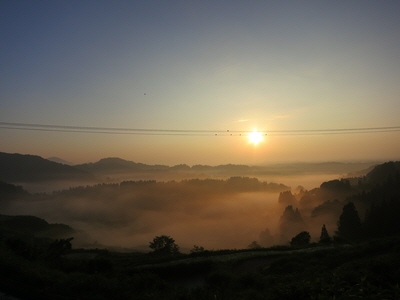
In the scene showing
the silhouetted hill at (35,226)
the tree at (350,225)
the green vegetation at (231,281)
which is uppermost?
the green vegetation at (231,281)

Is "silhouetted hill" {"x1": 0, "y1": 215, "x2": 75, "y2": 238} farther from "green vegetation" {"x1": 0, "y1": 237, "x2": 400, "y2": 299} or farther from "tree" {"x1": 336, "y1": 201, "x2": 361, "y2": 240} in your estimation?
"green vegetation" {"x1": 0, "y1": 237, "x2": 400, "y2": 299}

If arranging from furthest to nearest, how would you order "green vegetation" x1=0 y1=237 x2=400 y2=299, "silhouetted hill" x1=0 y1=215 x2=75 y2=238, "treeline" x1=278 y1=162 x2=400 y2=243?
"silhouetted hill" x1=0 y1=215 x2=75 y2=238 → "treeline" x1=278 y1=162 x2=400 y2=243 → "green vegetation" x1=0 y1=237 x2=400 y2=299

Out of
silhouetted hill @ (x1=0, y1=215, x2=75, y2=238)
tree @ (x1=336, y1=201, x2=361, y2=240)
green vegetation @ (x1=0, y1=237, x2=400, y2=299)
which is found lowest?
silhouetted hill @ (x1=0, y1=215, x2=75, y2=238)

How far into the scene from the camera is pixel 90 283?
15703mm

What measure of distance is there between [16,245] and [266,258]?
88.7 feet

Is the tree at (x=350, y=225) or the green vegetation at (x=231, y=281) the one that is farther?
the tree at (x=350, y=225)

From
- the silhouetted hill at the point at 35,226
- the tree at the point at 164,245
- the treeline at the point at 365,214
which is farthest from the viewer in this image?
the silhouetted hill at the point at 35,226

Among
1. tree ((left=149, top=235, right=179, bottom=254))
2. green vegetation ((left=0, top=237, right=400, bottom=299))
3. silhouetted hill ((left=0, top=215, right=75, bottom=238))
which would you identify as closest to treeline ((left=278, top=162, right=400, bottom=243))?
green vegetation ((left=0, top=237, right=400, bottom=299))

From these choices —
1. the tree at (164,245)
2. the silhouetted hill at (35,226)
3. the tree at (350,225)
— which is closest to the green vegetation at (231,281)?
the tree at (164,245)

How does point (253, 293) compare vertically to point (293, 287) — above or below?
below

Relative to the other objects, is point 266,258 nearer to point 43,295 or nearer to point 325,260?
point 325,260

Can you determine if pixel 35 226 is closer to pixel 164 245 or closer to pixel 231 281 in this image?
pixel 164 245

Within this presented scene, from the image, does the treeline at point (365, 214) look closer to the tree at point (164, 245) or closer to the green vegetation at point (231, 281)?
the green vegetation at point (231, 281)

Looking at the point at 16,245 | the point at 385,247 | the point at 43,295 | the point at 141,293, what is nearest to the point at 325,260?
the point at 385,247
